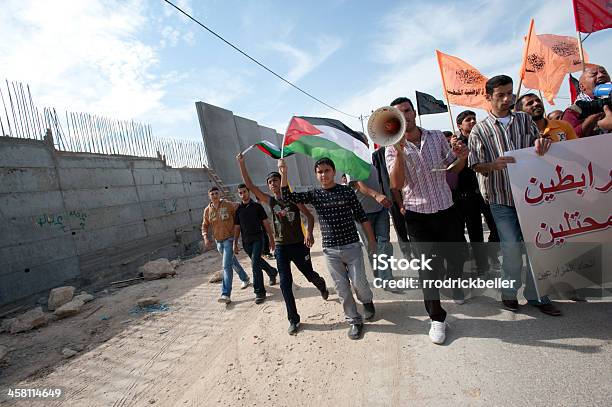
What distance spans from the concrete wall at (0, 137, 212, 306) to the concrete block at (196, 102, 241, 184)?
3.12 m

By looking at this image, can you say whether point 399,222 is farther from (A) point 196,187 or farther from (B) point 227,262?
(A) point 196,187

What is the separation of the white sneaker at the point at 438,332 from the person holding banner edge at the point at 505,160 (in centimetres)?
82

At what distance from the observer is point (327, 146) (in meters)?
3.69

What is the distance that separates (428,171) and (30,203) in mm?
7422

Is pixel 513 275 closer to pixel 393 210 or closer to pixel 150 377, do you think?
pixel 393 210

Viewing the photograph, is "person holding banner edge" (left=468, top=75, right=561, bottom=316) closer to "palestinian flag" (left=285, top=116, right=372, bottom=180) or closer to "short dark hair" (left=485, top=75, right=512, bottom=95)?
"short dark hair" (left=485, top=75, right=512, bottom=95)

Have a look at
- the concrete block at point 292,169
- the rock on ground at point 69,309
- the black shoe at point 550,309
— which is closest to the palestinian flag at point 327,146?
the black shoe at point 550,309

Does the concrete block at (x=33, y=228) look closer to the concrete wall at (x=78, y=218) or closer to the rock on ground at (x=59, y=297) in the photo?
the concrete wall at (x=78, y=218)

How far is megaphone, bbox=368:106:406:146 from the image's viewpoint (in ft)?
8.22

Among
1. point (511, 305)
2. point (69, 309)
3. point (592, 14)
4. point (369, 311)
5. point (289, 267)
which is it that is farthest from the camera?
point (69, 309)

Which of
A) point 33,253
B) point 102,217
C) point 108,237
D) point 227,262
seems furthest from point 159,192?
point 227,262

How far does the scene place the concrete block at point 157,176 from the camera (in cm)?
923

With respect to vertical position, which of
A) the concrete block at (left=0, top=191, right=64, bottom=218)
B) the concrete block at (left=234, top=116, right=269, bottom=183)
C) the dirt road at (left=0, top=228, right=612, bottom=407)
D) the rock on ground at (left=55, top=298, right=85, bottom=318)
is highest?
the concrete block at (left=234, top=116, right=269, bottom=183)

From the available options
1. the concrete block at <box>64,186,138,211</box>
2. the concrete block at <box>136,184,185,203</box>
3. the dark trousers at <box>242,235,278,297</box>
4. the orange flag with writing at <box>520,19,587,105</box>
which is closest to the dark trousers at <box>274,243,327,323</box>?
the dark trousers at <box>242,235,278,297</box>
